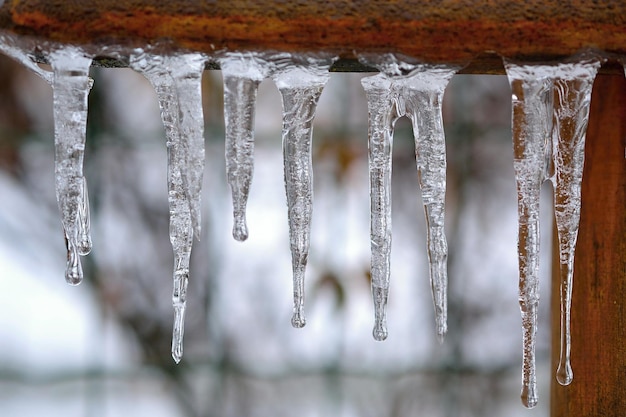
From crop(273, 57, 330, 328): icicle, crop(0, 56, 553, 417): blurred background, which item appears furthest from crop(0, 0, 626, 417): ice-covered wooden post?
crop(0, 56, 553, 417): blurred background

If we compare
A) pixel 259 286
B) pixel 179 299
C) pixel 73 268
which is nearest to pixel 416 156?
pixel 179 299

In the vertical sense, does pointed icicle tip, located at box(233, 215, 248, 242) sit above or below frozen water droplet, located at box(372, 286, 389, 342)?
above

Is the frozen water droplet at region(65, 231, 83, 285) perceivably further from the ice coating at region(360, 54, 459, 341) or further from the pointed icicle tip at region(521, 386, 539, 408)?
the pointed icicle tip at region(521, 386, 539, 408)

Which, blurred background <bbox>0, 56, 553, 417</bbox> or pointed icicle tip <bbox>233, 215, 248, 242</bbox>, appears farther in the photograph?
blurred background <bbox>0, 56, 553, 417</bbox>

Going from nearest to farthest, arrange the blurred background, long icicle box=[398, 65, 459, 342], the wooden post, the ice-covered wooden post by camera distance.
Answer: the ice-covered wooden post < long icicle box=[398, 65, 459, 342] < the wooden post < the blurred background

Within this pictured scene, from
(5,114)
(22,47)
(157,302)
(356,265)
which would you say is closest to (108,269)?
(157,302)

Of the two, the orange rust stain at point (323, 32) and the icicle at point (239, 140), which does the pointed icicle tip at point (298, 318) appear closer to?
the icicle at point (239, 140)

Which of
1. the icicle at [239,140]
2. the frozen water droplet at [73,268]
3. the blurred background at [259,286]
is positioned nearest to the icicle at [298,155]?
the icicle at [239,140]
